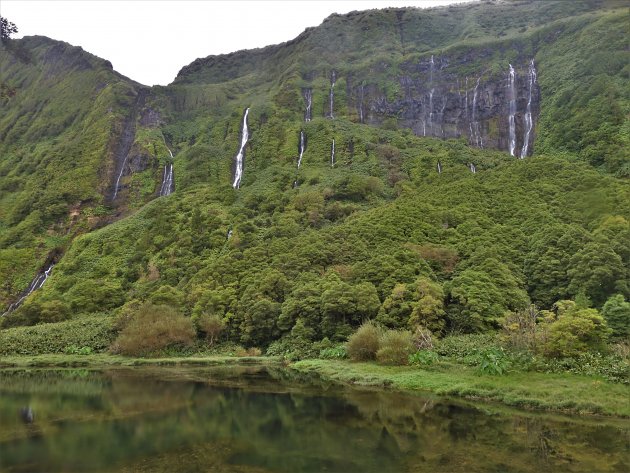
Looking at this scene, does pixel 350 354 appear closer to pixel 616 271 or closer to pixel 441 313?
pixel 441 313

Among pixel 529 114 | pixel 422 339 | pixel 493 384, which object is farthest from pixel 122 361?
pixel 529 114

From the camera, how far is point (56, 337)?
64.7 m

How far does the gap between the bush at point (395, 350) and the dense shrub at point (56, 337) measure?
38.1m

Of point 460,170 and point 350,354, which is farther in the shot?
point 460,170

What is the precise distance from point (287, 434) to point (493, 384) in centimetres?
1514

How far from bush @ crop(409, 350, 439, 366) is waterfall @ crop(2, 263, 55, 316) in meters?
74.3

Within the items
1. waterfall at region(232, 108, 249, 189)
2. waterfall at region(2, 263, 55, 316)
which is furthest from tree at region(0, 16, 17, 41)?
waterfall at region(232, 108, 249, 189)

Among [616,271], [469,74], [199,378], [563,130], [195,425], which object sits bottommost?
[199,378]

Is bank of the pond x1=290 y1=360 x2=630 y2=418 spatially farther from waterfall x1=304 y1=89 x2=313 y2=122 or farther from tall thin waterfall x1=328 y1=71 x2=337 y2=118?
tall thin waterfall x1=328 y1=71 x2=337 y2=118

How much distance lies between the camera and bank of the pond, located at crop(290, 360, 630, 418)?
87.7 ft

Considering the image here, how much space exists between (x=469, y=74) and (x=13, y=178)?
126038mm

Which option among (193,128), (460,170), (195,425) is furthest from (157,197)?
(195,425)

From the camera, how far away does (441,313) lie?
163 feet

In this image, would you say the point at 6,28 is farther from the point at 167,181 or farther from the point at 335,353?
the point at 167,181
